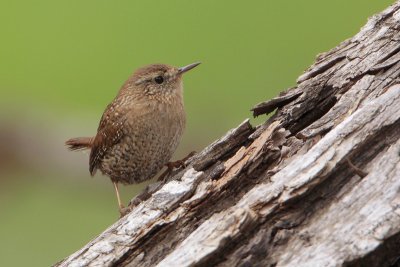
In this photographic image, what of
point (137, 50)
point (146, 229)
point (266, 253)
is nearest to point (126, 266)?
point (146, 229)

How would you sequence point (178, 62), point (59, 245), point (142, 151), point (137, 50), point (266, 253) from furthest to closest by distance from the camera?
1. point (137, 50)
2. point (178, 62)
3. point (59, 245)
4. point (142, 151)
5. point (266, 253)

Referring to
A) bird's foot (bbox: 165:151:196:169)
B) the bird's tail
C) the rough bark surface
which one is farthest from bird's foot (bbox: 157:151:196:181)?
the bird's tail

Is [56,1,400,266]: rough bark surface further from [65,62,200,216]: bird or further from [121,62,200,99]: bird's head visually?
[121,62,200,99]: bird's head

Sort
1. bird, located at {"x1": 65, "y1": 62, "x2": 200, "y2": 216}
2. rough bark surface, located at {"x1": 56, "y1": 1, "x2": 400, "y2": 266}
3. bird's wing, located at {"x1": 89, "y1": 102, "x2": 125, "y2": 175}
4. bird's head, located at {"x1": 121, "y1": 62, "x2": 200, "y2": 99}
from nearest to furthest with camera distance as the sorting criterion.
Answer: rough bark surface, located at {"x1": 56, "y1": 1, "x2": 400, "y2": 266} < bird, located at {"x1": 65, "y1": 62, "x2": 200, "y2": 216} < bird's wing, located at {"x1": 89, "y1": 102, "x2": 125, "y2": 175} < bird's head, located at {"x1": 121, "y1": 62, "x2": 200, "y2": 99}

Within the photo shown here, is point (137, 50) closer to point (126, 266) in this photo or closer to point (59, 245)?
point (59, 245)

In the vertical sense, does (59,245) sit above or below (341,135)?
above

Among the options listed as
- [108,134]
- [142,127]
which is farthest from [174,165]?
[108,134]
